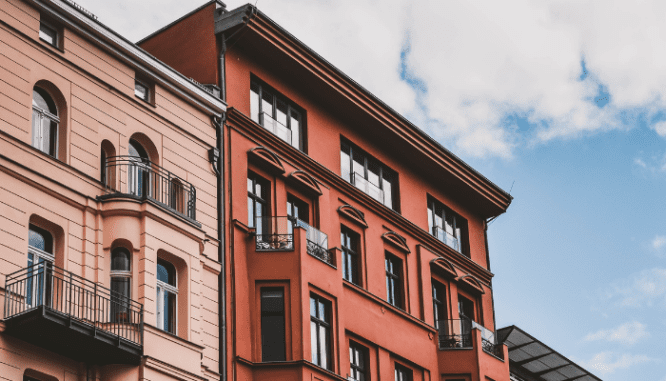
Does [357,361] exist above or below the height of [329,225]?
below

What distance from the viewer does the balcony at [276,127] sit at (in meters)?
34.4

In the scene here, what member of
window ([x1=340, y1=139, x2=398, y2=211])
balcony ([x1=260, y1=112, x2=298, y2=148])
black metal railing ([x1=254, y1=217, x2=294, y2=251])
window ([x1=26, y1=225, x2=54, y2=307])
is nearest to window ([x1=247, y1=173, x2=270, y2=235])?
black metal railing ([x1=254, y1=217, x2=294, y2=251])

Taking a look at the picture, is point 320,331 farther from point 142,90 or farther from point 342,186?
point 142,90

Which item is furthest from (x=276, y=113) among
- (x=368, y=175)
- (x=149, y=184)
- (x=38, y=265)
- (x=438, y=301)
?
(x=38, y=265)

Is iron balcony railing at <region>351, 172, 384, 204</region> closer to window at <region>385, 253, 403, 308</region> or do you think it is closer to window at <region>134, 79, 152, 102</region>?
window at <region>385, 253, 403, 308</region>

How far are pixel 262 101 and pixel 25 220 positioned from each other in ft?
36.5

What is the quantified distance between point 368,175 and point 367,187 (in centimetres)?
62

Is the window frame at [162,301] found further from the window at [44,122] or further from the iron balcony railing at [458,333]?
the iron balcony railing at [458,333]

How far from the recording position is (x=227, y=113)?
1289 inches

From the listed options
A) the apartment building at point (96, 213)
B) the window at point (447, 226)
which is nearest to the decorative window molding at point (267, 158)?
the apartment building at point (96, 213)

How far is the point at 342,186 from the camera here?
121ft

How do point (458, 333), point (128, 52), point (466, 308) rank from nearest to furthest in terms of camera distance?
point (128, 52), point (458, 333), point (466, 308)

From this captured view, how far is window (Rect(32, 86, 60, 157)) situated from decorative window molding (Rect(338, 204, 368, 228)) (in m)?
11.4

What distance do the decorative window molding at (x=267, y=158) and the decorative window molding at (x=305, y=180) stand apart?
1.70 ft
